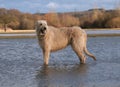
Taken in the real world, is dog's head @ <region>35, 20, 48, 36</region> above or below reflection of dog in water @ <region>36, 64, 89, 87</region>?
above

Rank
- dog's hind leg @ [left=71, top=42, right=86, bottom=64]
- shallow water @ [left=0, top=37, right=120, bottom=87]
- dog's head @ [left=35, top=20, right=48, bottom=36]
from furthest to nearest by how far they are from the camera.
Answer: dog's hind leg @ [left=71, top=42, right=86, bottom=64], dog's head @ [left=35, top=20, right=48, bottom=36], shallow water @ [left=0, top=37, right=120, bottom=87]

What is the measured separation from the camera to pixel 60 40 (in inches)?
619

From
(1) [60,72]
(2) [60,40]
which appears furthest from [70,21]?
(1) [60,72]

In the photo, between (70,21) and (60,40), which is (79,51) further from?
(70,21)

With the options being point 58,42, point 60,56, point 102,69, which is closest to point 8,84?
point 102,69

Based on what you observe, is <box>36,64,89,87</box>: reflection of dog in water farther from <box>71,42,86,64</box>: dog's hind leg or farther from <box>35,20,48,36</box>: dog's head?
<box>35,20,48,36</box>: dog's head

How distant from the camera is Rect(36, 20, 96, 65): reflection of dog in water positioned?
15164 millimetres

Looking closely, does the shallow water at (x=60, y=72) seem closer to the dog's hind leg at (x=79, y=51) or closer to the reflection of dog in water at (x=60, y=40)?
the dog's hind leg at (x=79, y=51)

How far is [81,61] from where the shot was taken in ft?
51.0

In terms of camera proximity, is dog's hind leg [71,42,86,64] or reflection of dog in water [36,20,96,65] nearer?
reflection of dog in water [36,20,96,65]

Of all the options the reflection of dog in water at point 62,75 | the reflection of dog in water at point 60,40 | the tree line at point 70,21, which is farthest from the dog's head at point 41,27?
the tree line at point 70,21

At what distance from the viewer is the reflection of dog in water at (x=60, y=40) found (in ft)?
49.8

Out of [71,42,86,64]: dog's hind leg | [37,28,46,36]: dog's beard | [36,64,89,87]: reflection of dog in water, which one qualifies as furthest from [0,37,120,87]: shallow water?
[37,28,46,36]: dog's beard

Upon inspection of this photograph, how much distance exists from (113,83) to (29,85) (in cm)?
244
